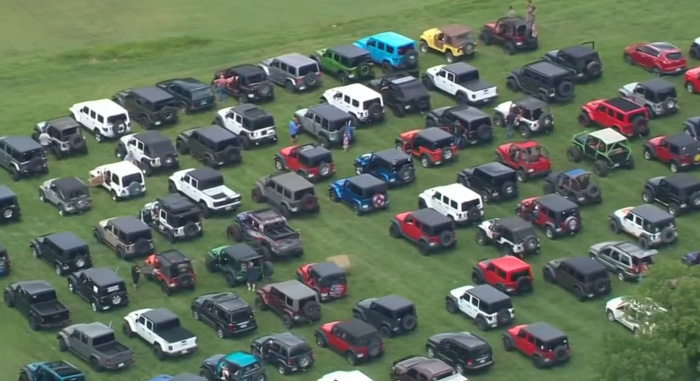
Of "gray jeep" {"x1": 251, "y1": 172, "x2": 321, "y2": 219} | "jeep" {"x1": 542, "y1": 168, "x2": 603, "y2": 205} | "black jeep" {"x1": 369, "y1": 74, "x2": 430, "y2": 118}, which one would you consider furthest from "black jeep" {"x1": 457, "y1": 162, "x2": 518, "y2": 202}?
"black jeep" {"x1": 369, "y1": 74, "x2": 430, "y2": 118}

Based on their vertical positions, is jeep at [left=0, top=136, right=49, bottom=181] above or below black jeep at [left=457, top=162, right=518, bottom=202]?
above

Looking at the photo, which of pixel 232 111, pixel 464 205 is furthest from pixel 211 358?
pixel 232 111

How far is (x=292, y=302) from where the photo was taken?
285ft

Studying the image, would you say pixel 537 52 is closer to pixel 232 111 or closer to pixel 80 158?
pixel 232 111

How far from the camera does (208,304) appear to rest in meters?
86.8

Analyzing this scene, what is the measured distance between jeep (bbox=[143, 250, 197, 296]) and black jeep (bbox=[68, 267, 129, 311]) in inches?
75.1

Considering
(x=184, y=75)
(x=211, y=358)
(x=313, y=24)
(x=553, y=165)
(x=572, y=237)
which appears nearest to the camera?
(x=211, y=358)

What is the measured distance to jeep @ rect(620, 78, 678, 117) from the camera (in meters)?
106

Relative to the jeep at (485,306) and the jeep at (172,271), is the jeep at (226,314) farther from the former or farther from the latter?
the jeep at (485,306)

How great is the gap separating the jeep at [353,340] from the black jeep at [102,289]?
9242 millimetres

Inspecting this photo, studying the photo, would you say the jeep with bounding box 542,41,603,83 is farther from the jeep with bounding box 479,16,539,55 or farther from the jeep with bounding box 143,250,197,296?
the jeep with bounding box 143,250,197,296

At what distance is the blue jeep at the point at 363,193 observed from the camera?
96500 mm

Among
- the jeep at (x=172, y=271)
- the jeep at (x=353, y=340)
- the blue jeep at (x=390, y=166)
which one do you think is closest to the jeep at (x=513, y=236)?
the blue jeep at (x=390, y=166)

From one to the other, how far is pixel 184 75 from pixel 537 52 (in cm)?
2011
